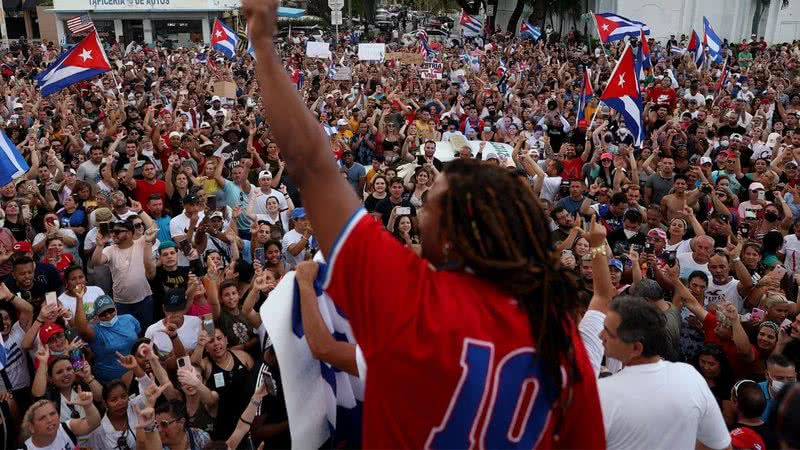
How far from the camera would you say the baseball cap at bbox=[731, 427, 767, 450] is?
146 inches

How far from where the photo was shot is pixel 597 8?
115 feet

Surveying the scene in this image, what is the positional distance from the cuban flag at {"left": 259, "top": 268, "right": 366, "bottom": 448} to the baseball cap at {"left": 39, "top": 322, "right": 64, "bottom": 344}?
3.48 metres

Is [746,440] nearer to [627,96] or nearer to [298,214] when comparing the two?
[298,214]

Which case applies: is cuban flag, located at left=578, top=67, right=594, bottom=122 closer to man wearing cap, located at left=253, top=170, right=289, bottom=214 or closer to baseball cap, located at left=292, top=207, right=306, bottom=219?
man wearing cap, located at left=253, top=170, right=289, bottom=214

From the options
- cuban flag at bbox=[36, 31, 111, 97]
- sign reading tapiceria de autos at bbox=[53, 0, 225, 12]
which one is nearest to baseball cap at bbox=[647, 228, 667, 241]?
cuban flag at bbox=[36, 31, 111, 97]

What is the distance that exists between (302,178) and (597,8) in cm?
3657

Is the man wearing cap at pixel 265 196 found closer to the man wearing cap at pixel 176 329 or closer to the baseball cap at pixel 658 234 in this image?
the man wearing cap at pixel 176 329

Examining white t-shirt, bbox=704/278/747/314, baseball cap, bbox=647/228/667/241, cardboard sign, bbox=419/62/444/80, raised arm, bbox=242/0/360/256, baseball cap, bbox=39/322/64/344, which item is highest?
raised arm, bbox=242/0/360/256

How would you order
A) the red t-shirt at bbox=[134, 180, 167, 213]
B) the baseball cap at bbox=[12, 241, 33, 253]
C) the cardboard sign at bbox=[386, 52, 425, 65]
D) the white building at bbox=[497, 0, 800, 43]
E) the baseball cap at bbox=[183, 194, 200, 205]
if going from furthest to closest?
the white building at bbox=[497, 0, 800, 43], the cardboard sign at bbox=[386, 52, 425, 65], the red t-shirt at bbox=[134, 180, 167, 213], the baseball cap at bbox=[183, 194, 200, 205], the baseball cap at bbox=[12, 241, 33, 253]

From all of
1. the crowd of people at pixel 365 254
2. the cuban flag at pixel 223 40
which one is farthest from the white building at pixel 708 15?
the cuban flag at pixel 223 40

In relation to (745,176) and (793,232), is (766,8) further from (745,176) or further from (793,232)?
(793,232)

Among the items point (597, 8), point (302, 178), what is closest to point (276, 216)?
point (302, 178)

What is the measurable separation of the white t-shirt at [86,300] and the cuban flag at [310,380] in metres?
4.13

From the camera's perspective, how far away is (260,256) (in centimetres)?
694
